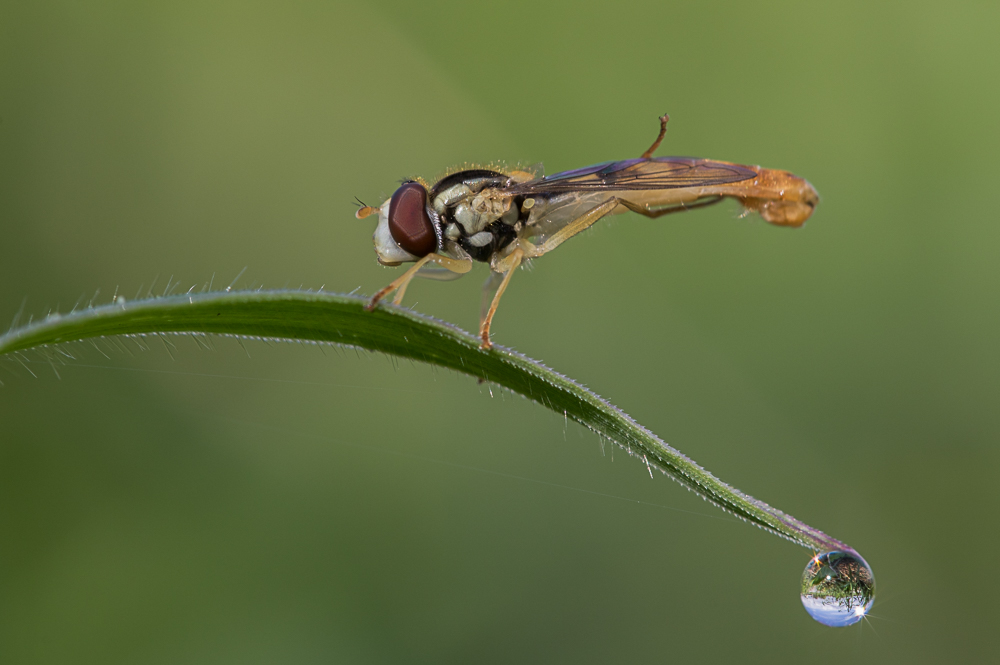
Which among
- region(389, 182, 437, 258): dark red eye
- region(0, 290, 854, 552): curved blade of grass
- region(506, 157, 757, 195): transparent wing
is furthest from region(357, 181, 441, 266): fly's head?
region(0, 290, 854, 552): curved blade of grass

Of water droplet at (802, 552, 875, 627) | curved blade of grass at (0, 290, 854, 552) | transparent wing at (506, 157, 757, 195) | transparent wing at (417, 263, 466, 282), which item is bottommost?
water droplet at (802, 552, 875, 627)

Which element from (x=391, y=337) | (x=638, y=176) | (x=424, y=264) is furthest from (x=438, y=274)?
(x=391, y=337)

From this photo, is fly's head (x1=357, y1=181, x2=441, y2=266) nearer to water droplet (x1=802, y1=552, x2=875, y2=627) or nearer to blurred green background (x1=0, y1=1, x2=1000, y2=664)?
blurred green background (x1=0, y1=1, x2=1000, y2=664)

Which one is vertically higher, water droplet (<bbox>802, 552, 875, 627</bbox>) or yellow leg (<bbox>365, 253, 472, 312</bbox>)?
yellow leg (<bbox>365, 253, 472, 312</bbox>)

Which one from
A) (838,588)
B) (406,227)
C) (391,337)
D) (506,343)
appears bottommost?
(838,588)

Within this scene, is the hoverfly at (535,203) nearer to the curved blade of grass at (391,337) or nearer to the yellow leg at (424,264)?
the yellow leg at (424,264)

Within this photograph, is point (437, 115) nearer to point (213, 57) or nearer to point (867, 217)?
point (213, 57)

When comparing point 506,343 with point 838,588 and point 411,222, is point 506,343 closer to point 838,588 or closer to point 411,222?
point 411,222
